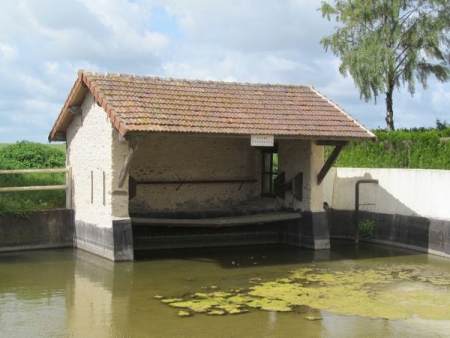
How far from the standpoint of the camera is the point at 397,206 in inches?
625

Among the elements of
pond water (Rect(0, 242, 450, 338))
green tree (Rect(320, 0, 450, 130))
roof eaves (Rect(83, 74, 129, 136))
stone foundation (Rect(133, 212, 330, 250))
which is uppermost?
green tree (Rect(320, 0, 450, 130))

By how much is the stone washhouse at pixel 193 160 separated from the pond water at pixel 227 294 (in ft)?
2.78

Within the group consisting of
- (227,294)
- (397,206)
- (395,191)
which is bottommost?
(227,294)

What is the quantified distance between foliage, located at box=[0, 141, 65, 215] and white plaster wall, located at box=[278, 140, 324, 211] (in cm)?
574

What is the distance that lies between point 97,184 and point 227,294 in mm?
4972

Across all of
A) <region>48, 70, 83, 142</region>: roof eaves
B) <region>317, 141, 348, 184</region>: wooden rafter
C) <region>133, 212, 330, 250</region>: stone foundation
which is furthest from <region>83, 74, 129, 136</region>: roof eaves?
<region>317, 141, 348, 184</region>: wooden rafter

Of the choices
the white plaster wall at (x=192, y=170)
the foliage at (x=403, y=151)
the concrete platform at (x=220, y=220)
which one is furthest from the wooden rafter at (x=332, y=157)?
the foliage at (x=403, y=151)

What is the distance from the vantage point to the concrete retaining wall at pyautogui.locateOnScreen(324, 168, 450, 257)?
1458 centimetres

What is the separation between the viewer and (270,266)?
13.0 meters

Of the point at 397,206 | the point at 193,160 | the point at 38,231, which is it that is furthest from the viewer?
the point at 193,160

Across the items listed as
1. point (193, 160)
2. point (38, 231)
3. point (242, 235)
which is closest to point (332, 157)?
point (242, 235)

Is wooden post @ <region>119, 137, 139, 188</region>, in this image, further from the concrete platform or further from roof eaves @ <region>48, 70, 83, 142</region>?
roof eaves @ <region>48, 70, 83, 142</region>

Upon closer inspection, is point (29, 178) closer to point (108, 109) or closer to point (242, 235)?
point (108, 109)

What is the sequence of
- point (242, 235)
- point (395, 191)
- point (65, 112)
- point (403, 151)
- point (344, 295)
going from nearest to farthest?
1. point (344, 295)
2. point (65, 112)
3. point (395, 191)
4. point (242, 235)
5. point (403, 151)
